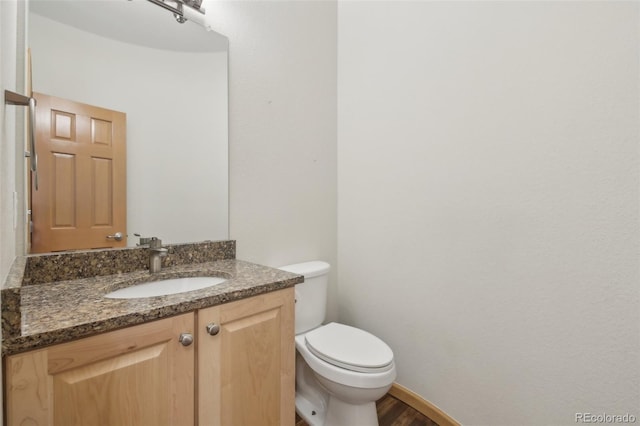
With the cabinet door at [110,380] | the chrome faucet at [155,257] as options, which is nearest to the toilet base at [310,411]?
the cabinet door at [110,380]

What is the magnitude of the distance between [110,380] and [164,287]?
443 mm

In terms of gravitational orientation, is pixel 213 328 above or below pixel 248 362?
above

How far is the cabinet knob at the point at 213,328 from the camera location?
2.76 ft

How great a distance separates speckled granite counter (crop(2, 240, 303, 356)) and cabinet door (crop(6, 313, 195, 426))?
0.03 meters

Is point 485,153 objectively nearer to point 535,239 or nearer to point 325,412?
point 535,239

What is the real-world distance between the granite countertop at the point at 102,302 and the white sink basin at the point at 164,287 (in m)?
0.02

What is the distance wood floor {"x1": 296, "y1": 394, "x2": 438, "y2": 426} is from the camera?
1.46 m

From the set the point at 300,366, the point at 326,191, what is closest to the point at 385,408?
the point at 300,366

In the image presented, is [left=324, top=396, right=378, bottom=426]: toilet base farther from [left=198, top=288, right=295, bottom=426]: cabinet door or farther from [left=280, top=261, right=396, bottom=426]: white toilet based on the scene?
[left=198, top=288, right=295, bottom=426]: cabinet door

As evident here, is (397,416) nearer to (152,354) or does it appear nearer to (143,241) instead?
(152,354)

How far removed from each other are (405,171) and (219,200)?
1039mm

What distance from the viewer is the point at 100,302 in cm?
78

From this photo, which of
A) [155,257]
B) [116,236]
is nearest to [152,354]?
[155,257]

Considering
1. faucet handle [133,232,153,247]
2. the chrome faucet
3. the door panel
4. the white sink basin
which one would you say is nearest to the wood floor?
the white sink basin
